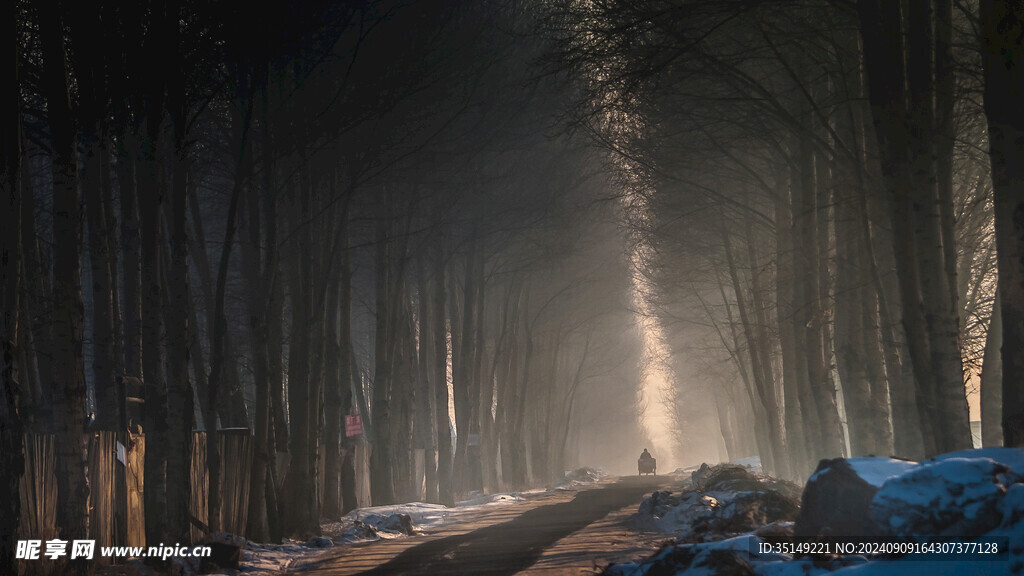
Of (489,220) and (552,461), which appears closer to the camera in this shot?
(489,220)

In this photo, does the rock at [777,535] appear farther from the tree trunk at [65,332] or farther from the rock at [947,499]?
the tree trunk at [65,332]

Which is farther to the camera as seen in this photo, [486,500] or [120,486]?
[486,500]

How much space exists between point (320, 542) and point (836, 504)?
9621 millimetres

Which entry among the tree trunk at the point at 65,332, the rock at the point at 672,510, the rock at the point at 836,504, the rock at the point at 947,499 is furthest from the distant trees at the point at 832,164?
the tree trunk at the point at 65,332

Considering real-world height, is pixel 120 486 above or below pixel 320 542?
above

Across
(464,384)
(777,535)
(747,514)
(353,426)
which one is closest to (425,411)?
(464,384)

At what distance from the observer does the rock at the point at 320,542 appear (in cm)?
1506

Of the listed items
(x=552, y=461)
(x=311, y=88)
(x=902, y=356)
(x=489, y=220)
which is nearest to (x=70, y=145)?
(x=311, y=88)

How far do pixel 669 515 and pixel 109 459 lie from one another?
30.0ft

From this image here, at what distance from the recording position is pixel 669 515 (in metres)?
16.2

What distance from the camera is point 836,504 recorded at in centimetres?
783

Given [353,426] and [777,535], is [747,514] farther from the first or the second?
[353,426]

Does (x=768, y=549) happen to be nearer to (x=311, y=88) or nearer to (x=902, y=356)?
(x=902, y=356)

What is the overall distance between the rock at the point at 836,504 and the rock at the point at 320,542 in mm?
8837
